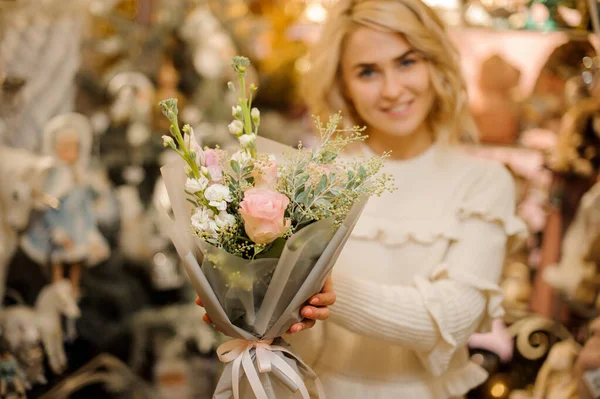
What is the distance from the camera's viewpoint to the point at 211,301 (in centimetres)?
116

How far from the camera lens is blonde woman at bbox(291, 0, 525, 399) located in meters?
1.56

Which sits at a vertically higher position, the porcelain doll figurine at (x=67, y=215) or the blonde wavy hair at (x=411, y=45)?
the blonde wavy hair at (x=411, y=45)

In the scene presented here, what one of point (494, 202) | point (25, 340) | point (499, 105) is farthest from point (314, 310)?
point (499, 105)

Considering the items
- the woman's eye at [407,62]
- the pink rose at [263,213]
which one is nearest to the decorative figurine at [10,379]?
the pink rose at [263,213]

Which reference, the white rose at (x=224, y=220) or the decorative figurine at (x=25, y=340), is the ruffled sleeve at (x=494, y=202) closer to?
the white rose at (x=224, y=220)

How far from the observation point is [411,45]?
159cm

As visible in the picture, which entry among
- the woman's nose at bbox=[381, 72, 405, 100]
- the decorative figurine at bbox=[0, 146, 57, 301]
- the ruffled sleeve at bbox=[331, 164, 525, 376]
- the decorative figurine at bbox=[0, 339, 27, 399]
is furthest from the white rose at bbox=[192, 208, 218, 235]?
the decorative figurine at bbox=[0, 146, 57, 301]

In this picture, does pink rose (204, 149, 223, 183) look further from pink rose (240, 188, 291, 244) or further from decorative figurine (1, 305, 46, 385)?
decorative figurine (1, 305, 46, 385)

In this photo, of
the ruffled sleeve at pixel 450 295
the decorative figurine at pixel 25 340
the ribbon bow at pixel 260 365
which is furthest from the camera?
the decorative figurine at pixel 25 340

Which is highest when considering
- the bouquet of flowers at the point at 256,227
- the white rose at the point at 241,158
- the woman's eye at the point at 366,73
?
the woman's eye at the point at 366,73

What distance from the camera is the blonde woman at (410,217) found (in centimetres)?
156

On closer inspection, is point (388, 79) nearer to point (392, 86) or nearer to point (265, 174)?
point (392, 86)

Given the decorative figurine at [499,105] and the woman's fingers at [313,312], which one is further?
the decorative figurine at [499,105]

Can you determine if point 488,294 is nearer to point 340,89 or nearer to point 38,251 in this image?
point 340,89
